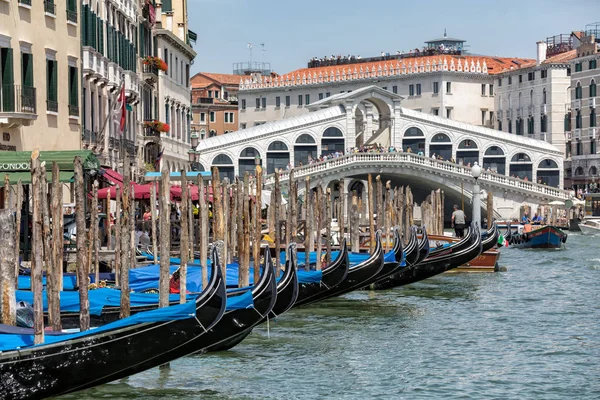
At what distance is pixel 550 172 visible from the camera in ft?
160

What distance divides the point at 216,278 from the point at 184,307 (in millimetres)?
431

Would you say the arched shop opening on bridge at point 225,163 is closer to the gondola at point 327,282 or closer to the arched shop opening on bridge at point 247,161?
the arched shop opening on bridge at point 247,161

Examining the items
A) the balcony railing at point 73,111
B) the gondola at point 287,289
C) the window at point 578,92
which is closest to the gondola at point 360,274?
the gondola at point 287,289

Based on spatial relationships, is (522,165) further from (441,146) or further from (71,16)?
(71,16)

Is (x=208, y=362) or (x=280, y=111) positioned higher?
(x=280, y=111)

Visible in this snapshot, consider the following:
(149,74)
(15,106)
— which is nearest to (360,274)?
(15,106)

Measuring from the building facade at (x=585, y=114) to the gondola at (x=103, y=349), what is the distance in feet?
144

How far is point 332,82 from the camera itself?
2424 inches

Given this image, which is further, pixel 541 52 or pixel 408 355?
pixel 541 52

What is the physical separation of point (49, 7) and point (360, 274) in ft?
17.0

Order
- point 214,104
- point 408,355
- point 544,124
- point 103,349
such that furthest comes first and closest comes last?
point 214,104, point 544,124, point 408,355, point 103,349

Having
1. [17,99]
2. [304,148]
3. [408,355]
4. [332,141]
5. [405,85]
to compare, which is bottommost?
[408,355]

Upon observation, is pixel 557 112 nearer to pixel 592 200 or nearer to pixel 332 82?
pixel 592 200

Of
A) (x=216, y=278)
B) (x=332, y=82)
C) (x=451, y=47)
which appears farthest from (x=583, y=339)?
(x=451, y=47)
